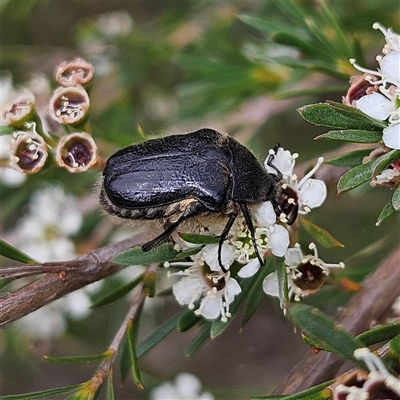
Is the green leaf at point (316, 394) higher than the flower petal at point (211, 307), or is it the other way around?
the flower petal at point (211, 307)

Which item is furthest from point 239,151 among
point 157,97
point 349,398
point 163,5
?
point 163,5

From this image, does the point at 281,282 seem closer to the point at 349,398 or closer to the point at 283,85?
the point at 349,398

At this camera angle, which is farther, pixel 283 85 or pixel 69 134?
pixel 283 85

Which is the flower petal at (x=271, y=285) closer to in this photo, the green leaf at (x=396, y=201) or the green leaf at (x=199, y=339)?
the green leaf at (x=199, y=339)

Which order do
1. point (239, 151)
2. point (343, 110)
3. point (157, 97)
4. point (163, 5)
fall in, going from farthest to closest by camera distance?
point (163, 5), point (157, 97), point (239, 151), point (343, 110)

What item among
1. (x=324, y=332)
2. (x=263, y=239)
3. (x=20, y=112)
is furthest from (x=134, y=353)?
(x=20, y=112)

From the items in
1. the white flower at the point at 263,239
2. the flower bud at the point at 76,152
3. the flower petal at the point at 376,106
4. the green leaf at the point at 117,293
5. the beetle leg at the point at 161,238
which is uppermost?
the flower bud at the point at 76,152

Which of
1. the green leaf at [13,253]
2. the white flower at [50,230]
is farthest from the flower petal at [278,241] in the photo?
→ the white flower at [50,230]
